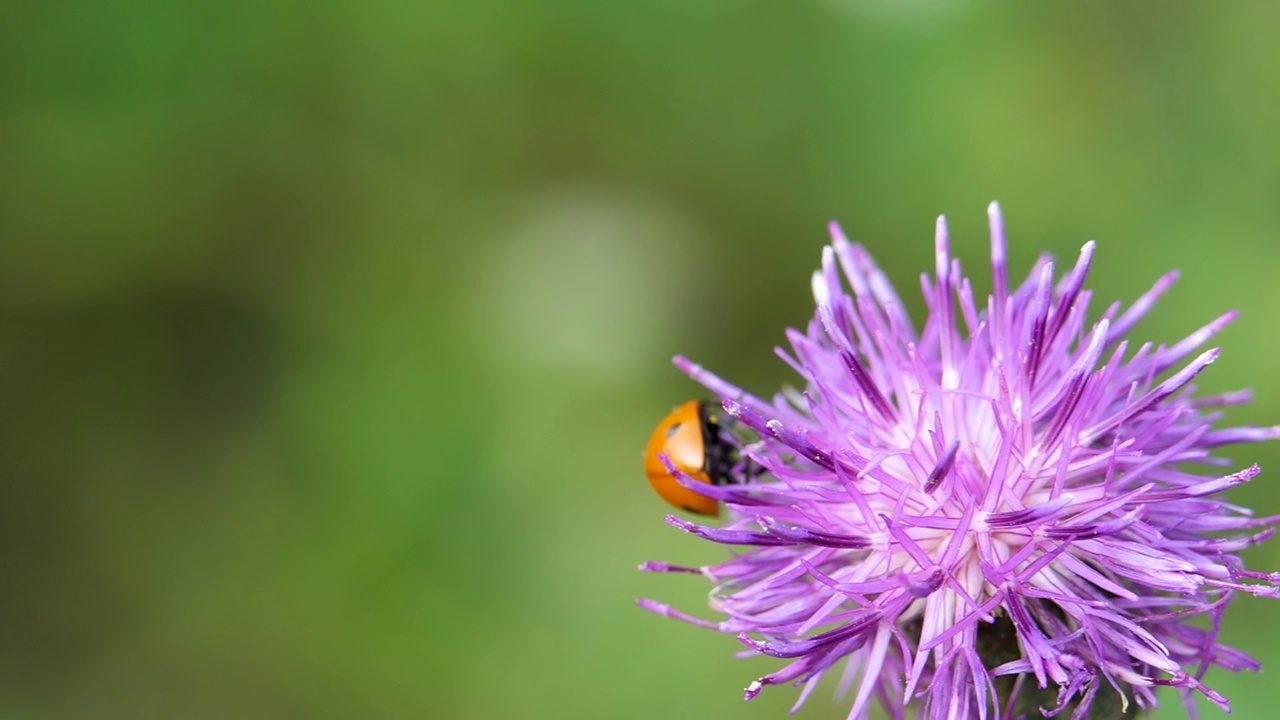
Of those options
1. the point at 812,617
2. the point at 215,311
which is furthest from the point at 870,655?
the point at 215,311

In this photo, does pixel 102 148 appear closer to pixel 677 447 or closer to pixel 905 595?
pixel 677 447

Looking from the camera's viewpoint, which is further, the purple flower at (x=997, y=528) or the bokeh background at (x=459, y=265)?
the bokeh background at (x=459, y=265)

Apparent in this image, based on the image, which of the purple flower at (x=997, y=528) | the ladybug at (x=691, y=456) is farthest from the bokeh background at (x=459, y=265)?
the purple flower at (x=997, y=528)

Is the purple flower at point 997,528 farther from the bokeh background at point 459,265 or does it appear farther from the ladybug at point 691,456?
the bokeh background at point 459,265

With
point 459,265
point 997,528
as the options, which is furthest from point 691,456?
point 459,265

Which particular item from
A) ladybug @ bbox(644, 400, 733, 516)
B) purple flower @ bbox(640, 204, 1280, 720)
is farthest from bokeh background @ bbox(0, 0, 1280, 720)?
purple flower @ bbox(640, 204, 1280, 720)
